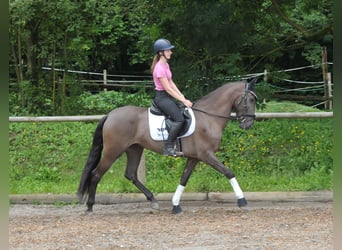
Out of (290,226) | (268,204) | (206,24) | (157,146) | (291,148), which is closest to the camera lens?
(290,226)

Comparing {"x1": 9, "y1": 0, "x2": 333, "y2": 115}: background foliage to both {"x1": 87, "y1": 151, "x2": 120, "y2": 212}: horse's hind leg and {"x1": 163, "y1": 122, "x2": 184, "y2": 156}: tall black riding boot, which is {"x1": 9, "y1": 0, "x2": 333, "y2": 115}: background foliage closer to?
{"x1": 163, "y1": 122, "x2": 184, "y2": 156}: tall black riding boot

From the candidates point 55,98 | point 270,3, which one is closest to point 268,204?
point 270,3

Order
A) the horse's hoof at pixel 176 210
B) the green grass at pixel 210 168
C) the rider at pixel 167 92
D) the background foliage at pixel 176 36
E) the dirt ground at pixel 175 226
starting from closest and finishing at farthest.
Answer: the dirt ground at pixel 175 226
the rider at pixel 167 92
the horse's hoof at pixel 176 210
the green grass at pixel 210 168
the background foliage at pixel 176 36

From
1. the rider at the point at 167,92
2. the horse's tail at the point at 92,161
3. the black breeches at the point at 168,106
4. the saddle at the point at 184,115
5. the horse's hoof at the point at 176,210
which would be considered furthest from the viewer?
the horse's tail at the point at 92,161

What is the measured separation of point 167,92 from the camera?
7473mm

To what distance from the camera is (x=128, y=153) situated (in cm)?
812

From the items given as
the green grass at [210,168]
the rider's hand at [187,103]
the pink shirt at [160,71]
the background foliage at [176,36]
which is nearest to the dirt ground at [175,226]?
the green grass at [210,168]

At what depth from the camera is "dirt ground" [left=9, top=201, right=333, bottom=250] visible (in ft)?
18.1

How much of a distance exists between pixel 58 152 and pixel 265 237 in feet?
21.0

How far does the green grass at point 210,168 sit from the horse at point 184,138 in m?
1.17

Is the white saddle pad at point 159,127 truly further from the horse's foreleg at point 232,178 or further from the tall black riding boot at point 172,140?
the horse's foreleg at point 232,178

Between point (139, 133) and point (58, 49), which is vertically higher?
point (58, 49)

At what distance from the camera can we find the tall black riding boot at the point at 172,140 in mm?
7492

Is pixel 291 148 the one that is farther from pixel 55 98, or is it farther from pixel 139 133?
pixel 55 98
